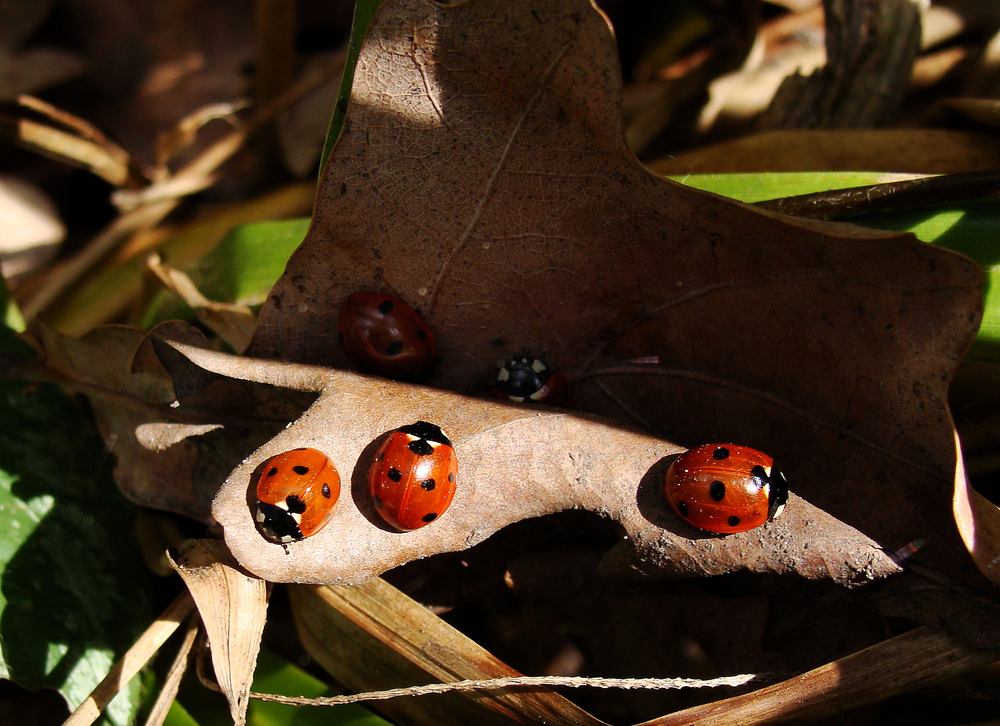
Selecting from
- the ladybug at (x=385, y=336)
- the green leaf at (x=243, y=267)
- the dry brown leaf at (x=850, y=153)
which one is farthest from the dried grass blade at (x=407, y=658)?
the dry brown leaf at (x=850, y=153)

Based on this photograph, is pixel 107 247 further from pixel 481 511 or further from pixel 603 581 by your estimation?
pixel 603 581

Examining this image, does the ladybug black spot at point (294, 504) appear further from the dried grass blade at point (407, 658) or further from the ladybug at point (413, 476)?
the dried grass blade at point (407, 658)

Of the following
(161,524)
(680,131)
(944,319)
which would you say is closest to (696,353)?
(944,319)

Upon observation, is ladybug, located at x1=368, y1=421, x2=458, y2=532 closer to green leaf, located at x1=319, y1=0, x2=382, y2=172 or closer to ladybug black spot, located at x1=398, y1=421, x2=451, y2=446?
ladybug black spot, located at x1=398, y1=421, x2=451, y2=446

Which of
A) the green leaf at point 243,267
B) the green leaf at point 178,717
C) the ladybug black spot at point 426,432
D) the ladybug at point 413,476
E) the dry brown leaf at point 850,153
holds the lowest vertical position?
the green leaf at point 178,717

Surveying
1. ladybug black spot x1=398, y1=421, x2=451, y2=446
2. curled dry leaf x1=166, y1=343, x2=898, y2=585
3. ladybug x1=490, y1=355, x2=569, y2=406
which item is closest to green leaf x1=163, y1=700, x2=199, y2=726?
curled dry leaf x1=166, y1=343, x2=898, y2=585

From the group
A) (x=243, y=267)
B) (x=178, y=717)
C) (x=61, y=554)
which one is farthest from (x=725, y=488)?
(x=61, y=554)

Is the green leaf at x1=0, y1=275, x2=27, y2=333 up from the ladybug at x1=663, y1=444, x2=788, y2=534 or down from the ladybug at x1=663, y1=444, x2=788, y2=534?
up
